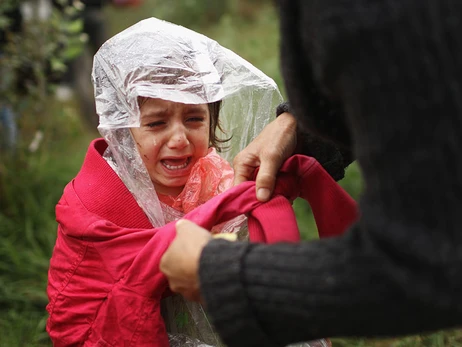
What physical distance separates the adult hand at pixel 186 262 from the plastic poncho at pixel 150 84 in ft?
2.02

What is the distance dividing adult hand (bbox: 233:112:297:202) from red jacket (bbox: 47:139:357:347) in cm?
5

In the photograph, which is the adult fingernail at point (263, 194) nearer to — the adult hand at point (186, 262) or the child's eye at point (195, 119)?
the adult hand at point (186, 262)

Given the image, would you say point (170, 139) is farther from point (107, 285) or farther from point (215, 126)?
point (107, 285)

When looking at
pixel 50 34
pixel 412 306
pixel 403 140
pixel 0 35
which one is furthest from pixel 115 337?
pixel 0 35

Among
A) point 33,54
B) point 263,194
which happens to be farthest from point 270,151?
point 33,54

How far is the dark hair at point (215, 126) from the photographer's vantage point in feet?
8.20

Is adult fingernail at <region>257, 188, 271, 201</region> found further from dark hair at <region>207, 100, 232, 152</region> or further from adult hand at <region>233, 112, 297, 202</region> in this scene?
dark hair at <region>207, 100, 232, 152</region>

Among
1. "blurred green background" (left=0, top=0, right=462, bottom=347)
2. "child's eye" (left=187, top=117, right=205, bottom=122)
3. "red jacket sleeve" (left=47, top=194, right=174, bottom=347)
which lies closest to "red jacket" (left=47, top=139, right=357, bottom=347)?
"red jacket sleeve" (left=47, top=194, right=174, bottom=347)

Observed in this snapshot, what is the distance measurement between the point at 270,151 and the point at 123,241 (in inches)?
20.6

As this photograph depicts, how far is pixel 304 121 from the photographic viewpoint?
1595 millimetres

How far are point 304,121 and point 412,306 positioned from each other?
0.53 meters

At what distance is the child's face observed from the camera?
228cm

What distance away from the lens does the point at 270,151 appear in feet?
6.48

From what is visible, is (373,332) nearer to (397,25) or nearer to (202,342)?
(397,25)
